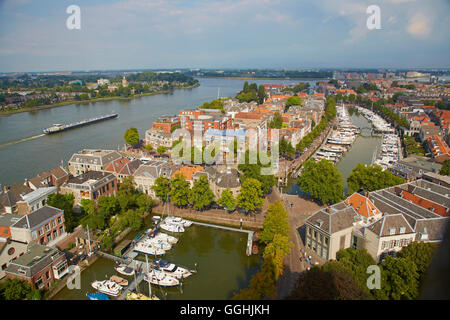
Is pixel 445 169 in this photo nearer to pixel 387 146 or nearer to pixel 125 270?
pixel 387 146

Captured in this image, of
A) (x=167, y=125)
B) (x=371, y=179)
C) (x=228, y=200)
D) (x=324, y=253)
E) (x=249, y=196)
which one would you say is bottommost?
(x=324, y=253)

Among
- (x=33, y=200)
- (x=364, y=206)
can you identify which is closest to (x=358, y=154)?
(x=364, y=206)

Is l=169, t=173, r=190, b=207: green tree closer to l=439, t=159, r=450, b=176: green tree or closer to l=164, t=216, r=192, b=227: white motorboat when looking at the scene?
l=164, t=216, r=192, b=227: white motorboat

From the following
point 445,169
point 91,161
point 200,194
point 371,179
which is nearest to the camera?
point 200,194

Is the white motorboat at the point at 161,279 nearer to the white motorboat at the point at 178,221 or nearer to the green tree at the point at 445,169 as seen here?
the white motorboat at the point at 178,221

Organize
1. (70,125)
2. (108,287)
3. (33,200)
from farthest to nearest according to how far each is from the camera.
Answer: (70,125) → (33,200) → (108,287)

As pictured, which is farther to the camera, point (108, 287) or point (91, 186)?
point (91, 186)

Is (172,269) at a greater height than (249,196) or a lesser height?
lesser
